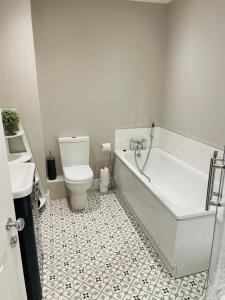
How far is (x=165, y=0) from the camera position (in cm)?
278

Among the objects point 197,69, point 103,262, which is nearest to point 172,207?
point 103,262

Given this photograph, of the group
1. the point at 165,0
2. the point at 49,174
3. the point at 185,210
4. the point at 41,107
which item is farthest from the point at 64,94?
the point at 185,210

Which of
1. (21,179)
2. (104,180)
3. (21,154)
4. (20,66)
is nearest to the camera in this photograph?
(21,179)

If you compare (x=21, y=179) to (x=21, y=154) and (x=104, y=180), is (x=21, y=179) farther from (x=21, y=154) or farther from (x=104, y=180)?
(x=104, y=180)

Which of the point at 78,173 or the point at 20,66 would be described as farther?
the point at 78,173

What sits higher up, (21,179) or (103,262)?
(21,179)

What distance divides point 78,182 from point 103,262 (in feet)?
3.00

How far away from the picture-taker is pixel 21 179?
146 cm

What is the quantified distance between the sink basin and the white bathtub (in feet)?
3.53

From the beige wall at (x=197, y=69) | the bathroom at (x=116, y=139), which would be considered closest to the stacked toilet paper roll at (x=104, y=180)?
the bathroom at (x=116, y=139)

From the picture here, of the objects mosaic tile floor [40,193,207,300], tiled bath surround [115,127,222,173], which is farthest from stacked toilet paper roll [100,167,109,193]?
mosaic tile floor [40,193,207,300]

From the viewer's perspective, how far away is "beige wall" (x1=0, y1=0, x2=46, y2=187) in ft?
7.50

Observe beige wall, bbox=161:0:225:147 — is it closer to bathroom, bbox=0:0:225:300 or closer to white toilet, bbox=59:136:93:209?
bathroom, bbox=0:0:225:300

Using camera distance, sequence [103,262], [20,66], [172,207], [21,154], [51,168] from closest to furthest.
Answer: [172,207] → [103,262] → [20,66] → [21,154] → [51,168]
